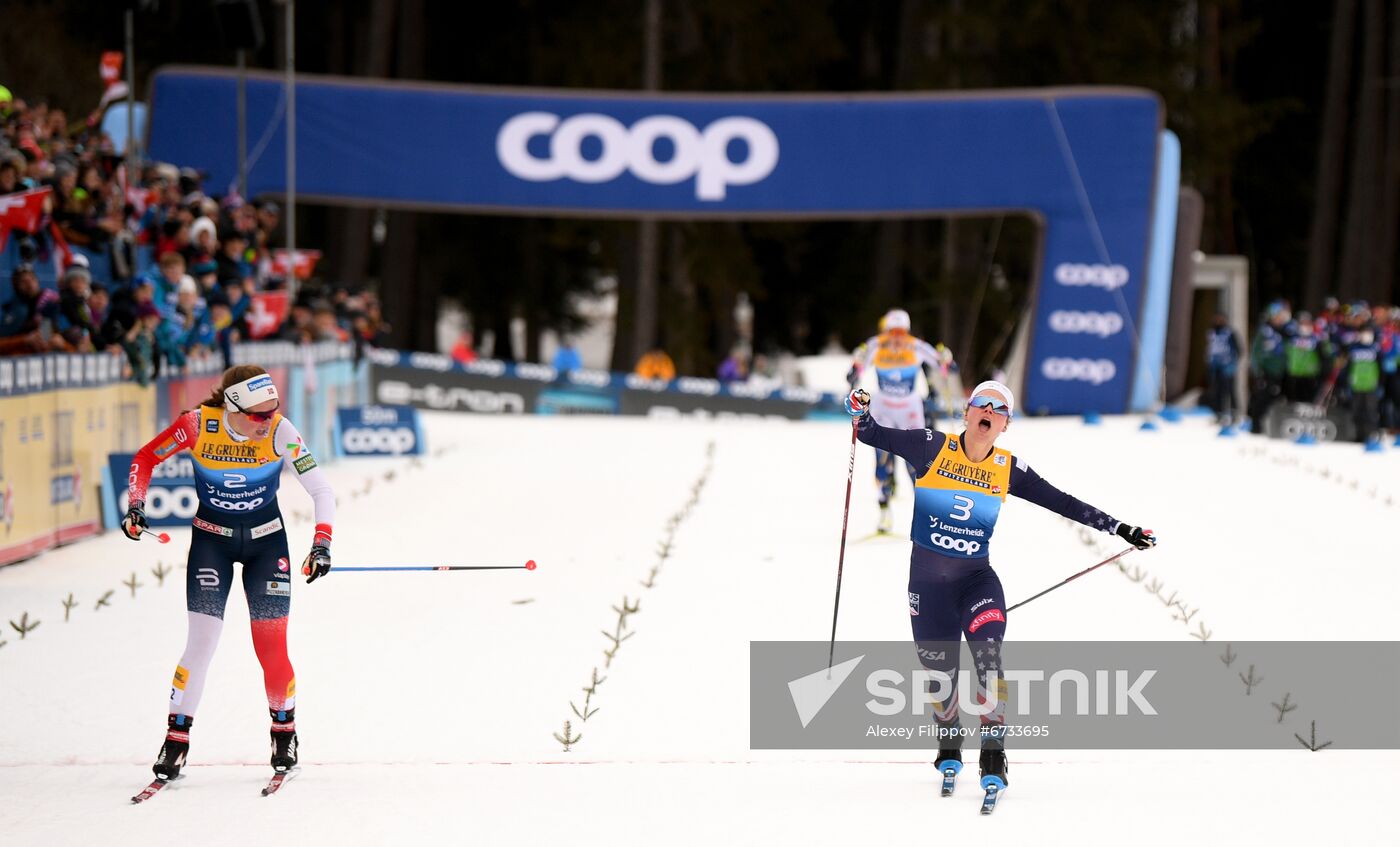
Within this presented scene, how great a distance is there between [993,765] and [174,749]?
3463mm

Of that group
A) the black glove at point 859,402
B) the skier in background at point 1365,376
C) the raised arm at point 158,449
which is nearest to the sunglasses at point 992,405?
the black glove at point 859,402

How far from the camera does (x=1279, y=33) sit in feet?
170

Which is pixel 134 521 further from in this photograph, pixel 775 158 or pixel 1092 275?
pixel 1092 275

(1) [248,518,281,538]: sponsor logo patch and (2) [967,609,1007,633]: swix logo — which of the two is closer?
(2) [967,609,1007,633]: swix logo

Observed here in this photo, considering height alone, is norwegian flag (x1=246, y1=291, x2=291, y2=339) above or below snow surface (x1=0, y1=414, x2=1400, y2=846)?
above

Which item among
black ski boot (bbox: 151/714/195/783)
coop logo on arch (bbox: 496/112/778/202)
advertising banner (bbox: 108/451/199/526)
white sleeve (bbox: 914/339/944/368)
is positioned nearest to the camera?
black ski boot (bbox: 151/714/195/783)

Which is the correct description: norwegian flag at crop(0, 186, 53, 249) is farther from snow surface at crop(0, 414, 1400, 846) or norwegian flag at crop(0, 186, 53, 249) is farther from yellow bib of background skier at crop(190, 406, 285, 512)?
yellow bib of background skier at crop(190, 406, 285, 512)

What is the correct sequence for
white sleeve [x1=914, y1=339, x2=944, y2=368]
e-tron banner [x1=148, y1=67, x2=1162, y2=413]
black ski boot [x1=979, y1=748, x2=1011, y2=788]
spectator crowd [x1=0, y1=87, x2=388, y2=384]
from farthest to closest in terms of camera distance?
e-tron banner [x1=148, y1=67, x2=1162, y2=413] < spectator crowd [x1=0, y1=87, x2=388, y2=384] < white sleeve [x1=914, y1=339, x2=944, y2=368] < black ski boot [x1=979, y1=748, x2=1011, y2=788]

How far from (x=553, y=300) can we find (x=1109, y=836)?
149 feet

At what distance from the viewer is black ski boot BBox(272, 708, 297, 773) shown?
731 centimetres

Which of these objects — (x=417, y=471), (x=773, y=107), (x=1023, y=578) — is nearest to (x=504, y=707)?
(x=1023, y=578)

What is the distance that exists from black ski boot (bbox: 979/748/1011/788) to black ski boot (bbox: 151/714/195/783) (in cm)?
335

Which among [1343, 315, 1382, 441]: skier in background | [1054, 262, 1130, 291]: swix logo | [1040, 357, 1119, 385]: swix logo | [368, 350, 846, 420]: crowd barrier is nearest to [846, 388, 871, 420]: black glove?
[1343, 315, 1382, 441]: skier in background

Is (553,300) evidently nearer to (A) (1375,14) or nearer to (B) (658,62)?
(B) (658,62)
